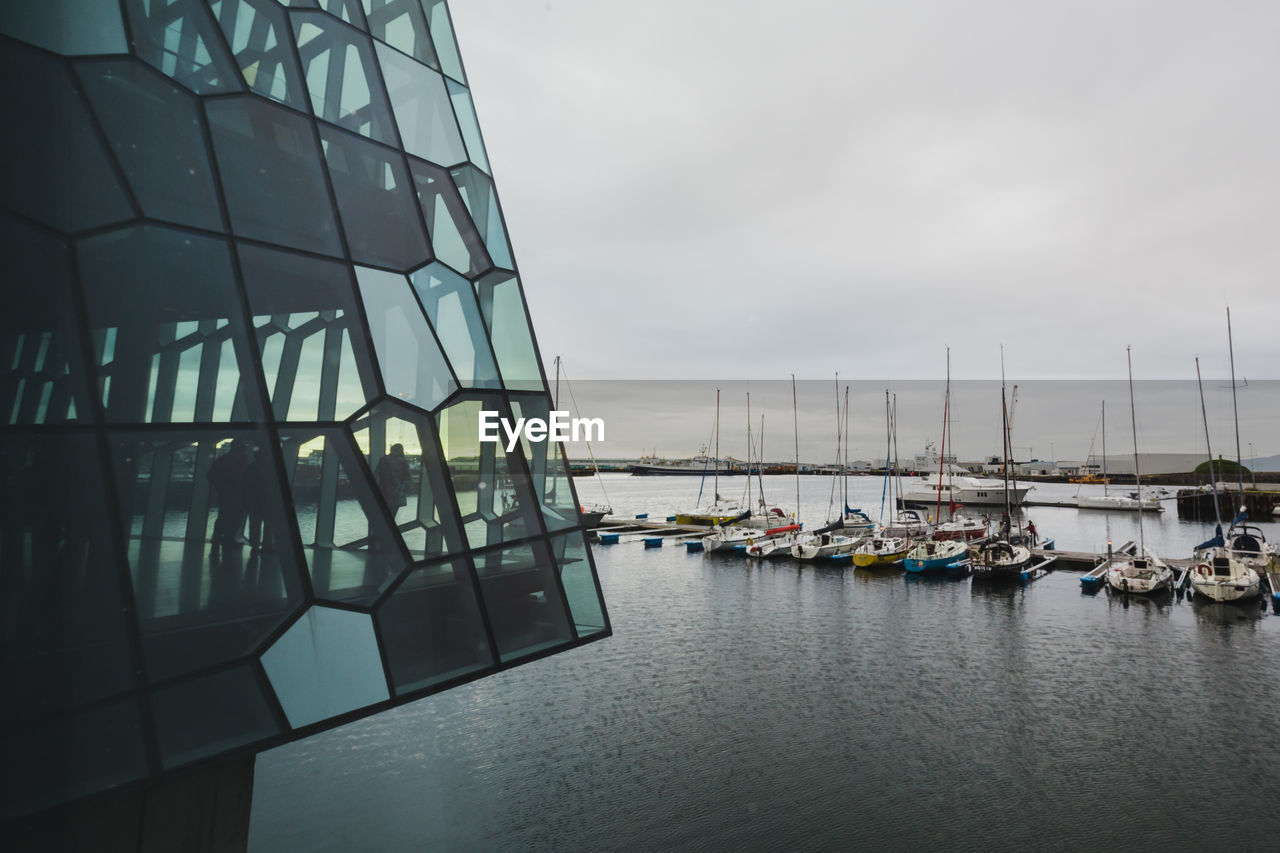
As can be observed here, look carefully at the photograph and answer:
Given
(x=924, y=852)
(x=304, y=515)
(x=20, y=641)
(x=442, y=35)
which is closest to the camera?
(x=20, y=641)

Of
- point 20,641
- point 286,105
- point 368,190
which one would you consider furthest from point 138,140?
point 20,641

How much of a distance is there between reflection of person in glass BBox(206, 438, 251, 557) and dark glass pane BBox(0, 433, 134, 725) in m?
0.60

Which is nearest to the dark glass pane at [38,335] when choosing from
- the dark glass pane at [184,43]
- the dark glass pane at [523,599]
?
the dark glass pane at [184,43]

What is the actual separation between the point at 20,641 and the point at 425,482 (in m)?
2.55

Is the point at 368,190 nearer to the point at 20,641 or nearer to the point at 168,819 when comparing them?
the point at 20,641

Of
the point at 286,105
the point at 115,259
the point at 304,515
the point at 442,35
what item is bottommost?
the point at 304,515

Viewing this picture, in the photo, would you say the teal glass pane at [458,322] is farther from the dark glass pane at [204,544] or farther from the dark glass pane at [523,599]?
the dark glass pane at [204,544]

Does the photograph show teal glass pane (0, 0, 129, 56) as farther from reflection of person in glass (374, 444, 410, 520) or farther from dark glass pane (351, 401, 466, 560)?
reflection of person in glass (374, 444, 410, 520)

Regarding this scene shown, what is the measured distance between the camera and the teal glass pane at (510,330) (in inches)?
255

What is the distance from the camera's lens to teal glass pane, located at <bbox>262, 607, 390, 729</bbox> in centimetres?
434

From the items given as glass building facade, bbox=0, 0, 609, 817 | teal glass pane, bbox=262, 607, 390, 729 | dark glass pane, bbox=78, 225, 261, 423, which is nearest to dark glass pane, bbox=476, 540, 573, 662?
glass building facade, bbox=0, 0, 609, 817

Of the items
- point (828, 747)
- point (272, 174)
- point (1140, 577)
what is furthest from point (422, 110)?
point (1140, 577)

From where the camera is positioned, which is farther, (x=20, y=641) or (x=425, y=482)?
(x=425, y=482)

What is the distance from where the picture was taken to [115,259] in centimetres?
411
